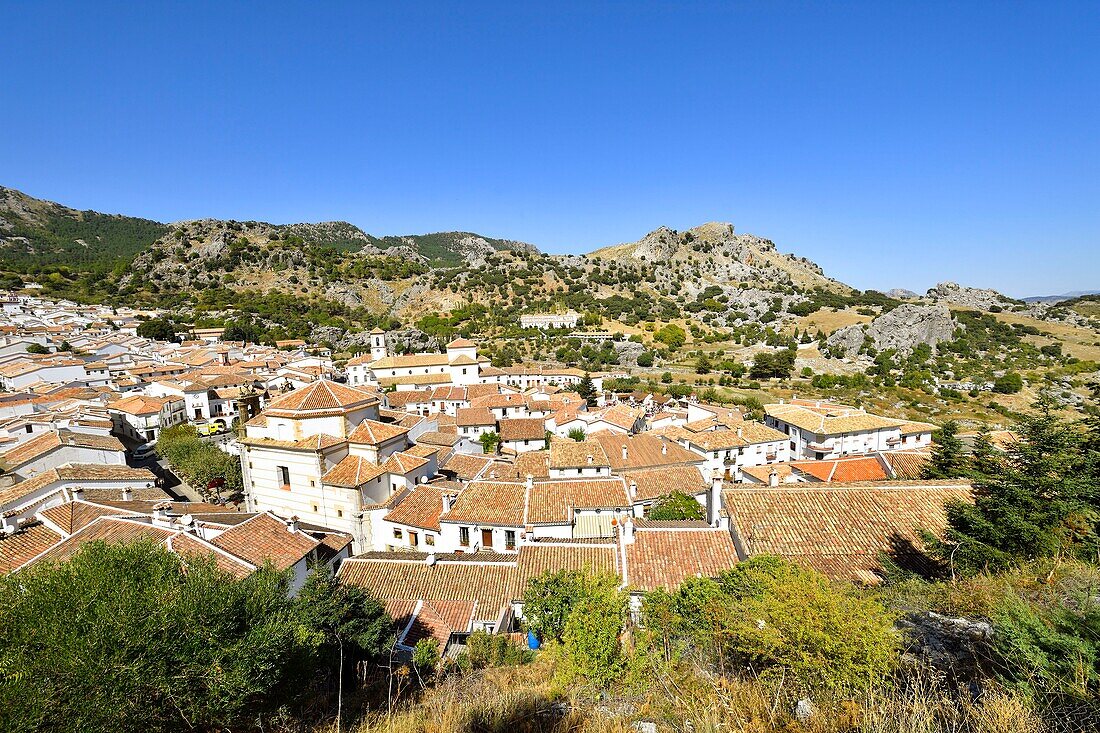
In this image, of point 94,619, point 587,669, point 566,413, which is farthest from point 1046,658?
point 566,413

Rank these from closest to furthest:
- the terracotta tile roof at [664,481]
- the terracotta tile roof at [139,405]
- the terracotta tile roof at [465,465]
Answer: the terracotta tile roof at [664,481] → the terracotta tile roof at [465,465] → the terracotta tile roof at [139,405]

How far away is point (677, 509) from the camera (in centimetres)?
1997

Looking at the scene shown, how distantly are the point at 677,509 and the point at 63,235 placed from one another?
673ft

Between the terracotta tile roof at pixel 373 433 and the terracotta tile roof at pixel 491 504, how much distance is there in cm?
462

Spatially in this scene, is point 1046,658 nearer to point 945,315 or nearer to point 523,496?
point 523,496

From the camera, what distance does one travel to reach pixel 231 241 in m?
132

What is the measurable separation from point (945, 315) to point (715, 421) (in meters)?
83.0

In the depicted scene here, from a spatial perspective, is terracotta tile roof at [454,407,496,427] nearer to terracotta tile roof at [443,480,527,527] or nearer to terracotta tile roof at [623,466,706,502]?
terracotta tile roof at [623,466,706,502]

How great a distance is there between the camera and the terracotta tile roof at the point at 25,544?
513 inches

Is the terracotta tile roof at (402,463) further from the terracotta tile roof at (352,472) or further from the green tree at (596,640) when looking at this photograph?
the green tree at (596,640)

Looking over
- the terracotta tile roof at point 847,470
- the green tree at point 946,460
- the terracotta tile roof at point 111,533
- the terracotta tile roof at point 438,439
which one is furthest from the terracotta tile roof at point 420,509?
the green tree at point 946,460

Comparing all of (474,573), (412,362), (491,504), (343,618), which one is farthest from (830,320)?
(343,618)

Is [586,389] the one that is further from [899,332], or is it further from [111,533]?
[899,332]

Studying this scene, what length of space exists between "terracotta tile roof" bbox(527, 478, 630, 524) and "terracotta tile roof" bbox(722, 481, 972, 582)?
6.91m
